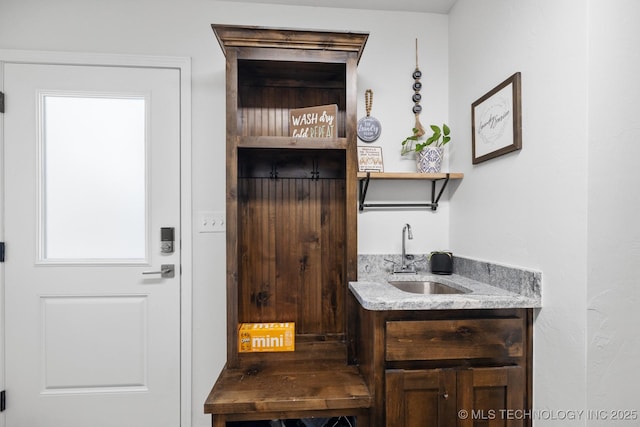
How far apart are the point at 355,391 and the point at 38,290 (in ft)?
5.91

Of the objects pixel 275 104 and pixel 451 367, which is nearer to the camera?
pixel 451 367

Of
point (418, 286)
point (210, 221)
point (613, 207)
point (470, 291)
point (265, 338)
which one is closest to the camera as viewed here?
point (613, 207)

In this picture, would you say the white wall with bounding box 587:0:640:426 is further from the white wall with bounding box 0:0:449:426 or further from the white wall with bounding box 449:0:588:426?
the white wall with bounding box 0:0:449:426

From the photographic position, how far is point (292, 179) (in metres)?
1.62

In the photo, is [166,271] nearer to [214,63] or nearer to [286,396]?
[286,396]

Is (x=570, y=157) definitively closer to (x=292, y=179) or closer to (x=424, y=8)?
(x=292, y=179)

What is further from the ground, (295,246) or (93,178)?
(93,178)

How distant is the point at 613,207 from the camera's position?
951 millimetres

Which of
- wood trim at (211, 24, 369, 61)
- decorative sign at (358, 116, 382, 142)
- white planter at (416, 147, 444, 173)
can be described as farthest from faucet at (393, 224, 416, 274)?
wood trim at (211, 24, 369, 61)

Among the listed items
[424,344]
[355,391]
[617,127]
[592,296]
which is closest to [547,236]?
[592,296]

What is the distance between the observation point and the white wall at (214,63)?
5.49 feet

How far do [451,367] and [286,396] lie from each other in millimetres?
643

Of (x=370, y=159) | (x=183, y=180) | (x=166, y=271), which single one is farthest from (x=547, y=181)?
(x=166, y=271)

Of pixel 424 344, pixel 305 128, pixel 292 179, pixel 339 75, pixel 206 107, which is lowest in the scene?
pixel 424 344
